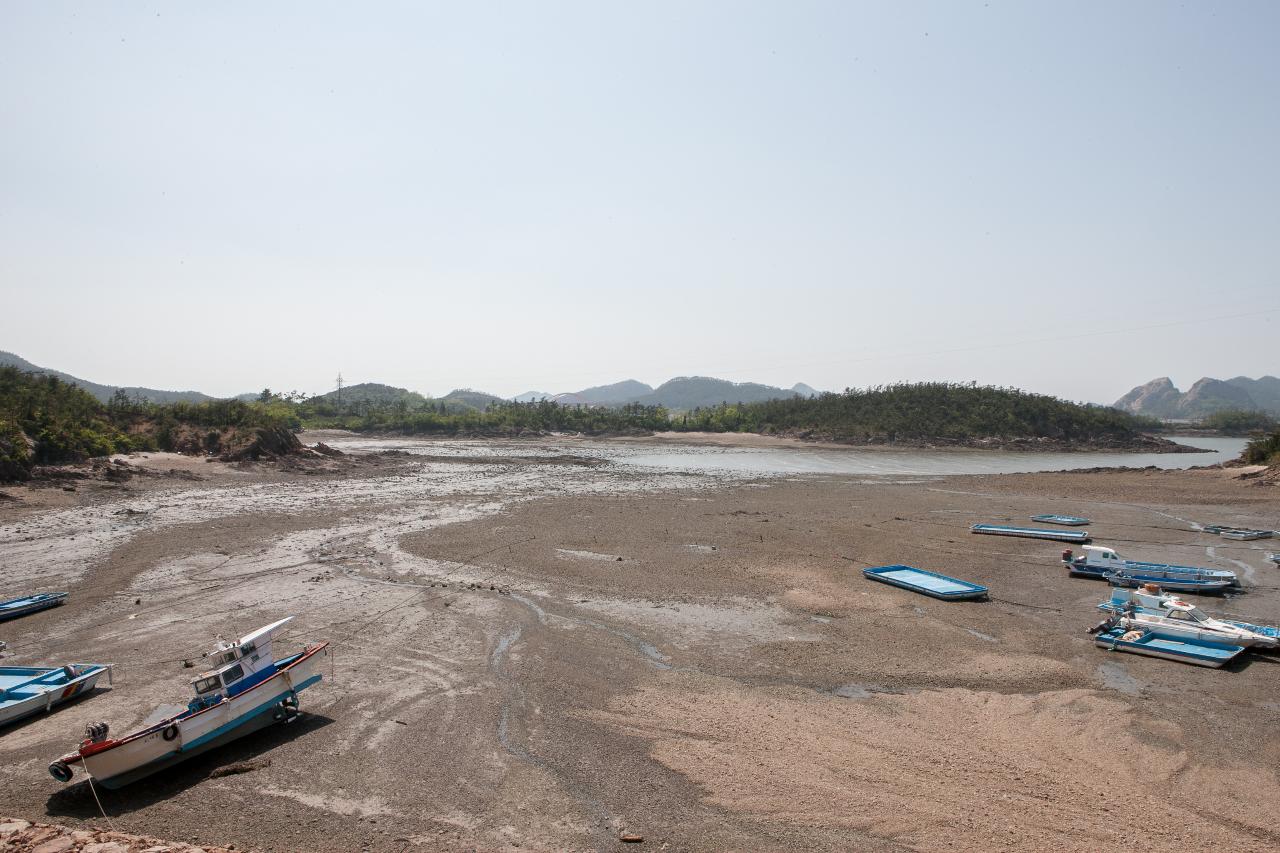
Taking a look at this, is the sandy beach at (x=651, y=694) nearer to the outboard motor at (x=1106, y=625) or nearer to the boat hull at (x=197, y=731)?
the boat hull at (x=197, y=731)

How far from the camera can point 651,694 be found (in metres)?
12.0

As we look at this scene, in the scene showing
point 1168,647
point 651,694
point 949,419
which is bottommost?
point 651,694

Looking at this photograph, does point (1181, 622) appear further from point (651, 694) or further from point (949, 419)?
point (949, 419)

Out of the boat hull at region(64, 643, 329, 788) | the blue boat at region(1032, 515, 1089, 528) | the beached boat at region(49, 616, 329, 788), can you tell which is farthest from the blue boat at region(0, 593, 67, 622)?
the blue boat at region(1032, 515, 1089, 528)

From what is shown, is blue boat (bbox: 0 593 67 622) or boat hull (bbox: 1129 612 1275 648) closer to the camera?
boat hull (bbox: 1129 612 1275 648)

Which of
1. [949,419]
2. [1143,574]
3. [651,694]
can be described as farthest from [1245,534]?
[949,419]

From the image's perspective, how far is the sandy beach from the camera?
8.27 m

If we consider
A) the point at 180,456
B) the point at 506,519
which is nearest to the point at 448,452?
the point at 180,456

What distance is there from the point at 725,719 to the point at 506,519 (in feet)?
69.0

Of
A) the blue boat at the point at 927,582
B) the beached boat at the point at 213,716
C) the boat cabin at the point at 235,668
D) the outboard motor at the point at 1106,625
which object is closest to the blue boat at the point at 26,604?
the beached boat at the point at 213,716

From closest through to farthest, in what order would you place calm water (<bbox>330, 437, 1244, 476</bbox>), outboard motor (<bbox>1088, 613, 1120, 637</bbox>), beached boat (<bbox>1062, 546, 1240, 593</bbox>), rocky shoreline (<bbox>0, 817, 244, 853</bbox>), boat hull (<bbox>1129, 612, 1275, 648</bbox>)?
rocky shoreline (<bbox>0, 817, 244, 853</bbox>), boat hull (<bbox>1129, 612, 1275, 648</bbox>), outboard motor (<bbox>1088, 613, 1120, 637</bbox>), beached boat (<bbox>1062, 546, 1240, 593</bbox>), calm water (<bbox>330, 437, 1244, 476</bbox>)

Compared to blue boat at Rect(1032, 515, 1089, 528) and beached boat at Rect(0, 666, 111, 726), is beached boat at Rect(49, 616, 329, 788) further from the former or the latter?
blue boat at Rect(1032, 515, 1089, 528)

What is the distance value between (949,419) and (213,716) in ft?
312

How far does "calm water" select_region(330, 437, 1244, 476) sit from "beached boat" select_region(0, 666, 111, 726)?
47331mm
